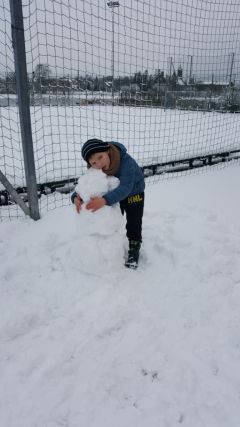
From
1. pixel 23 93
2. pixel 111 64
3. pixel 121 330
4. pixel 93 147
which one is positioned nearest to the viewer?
pixel 121 330

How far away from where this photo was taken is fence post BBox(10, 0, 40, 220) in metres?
2.60

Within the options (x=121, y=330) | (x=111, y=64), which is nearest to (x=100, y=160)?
(x=121, y=330)

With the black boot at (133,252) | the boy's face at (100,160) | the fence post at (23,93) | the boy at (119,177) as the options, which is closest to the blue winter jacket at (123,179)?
the boy at (119,177)

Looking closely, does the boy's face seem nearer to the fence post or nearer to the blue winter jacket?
the blue winter jacket

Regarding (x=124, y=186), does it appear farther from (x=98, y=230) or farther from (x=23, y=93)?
(x=23, y=93)

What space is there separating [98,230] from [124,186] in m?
0.35

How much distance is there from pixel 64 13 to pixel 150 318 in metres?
2.85

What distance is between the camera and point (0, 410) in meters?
1.46

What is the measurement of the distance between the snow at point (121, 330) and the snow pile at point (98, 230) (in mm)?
46

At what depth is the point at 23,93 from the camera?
2795 millimetres

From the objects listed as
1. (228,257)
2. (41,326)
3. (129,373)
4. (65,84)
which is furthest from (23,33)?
(129,373)

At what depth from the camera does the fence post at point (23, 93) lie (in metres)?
2.60

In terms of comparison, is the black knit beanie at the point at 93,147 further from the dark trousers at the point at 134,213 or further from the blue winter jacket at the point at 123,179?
the dark trousers at the point at 134,213

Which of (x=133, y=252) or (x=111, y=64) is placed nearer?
(x=133, y=252)
